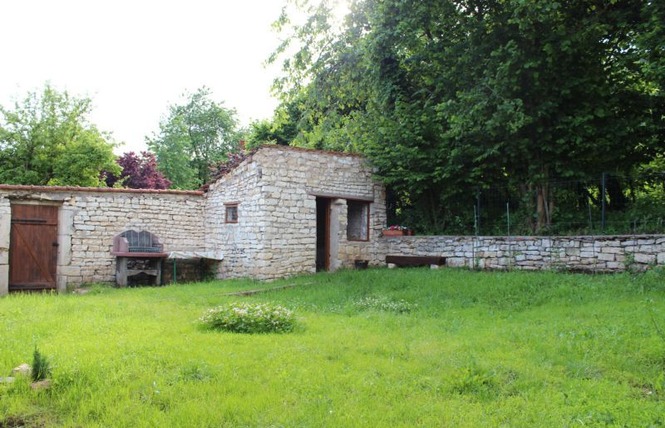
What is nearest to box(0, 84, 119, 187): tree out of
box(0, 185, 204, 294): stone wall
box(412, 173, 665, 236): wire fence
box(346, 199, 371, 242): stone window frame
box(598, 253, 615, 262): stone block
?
box(0, 185, 204, 294): stone wall

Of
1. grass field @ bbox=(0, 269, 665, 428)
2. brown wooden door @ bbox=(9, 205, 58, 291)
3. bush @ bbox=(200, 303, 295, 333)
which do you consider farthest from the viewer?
brown wooden door @ bbox=(9, 205, 58, 291)

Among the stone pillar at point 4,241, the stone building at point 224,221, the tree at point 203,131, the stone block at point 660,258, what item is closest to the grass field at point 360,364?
the stone block at point 660,258

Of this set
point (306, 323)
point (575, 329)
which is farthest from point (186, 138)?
point (575, 329)

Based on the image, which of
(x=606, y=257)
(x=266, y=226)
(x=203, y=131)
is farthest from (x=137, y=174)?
(x=606, y=257)

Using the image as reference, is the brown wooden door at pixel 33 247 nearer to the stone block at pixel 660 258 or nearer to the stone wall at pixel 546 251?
the stone wall at pixel 546 251

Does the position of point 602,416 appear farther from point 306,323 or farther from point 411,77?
point 411,77

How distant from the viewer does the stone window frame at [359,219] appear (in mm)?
15008

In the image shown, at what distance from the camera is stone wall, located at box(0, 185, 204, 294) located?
12.2 meters

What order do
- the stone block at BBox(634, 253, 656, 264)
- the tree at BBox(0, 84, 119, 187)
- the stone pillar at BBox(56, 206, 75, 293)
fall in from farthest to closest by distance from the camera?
the tree at BBox(0, 84, 119, 187)
the stone pillar at BBox(56, 206, 75, 293)
the stone block at BBox(634, 253, 656, 264)

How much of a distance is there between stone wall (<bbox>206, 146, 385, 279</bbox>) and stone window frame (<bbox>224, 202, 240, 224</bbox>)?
11 cm

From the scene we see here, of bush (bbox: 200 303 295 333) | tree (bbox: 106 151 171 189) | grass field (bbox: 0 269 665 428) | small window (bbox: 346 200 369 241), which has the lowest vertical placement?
grass field (bbox: 0 269 665 428)

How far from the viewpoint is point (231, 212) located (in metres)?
14.1

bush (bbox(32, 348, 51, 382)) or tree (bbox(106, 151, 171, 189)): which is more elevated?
tree (bbox(106, 151, 171, 189))

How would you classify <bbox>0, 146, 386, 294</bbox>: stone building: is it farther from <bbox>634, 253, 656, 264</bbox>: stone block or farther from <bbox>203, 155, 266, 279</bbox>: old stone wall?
<bbox>634, 253, 656, 264</bbox>: stone block
